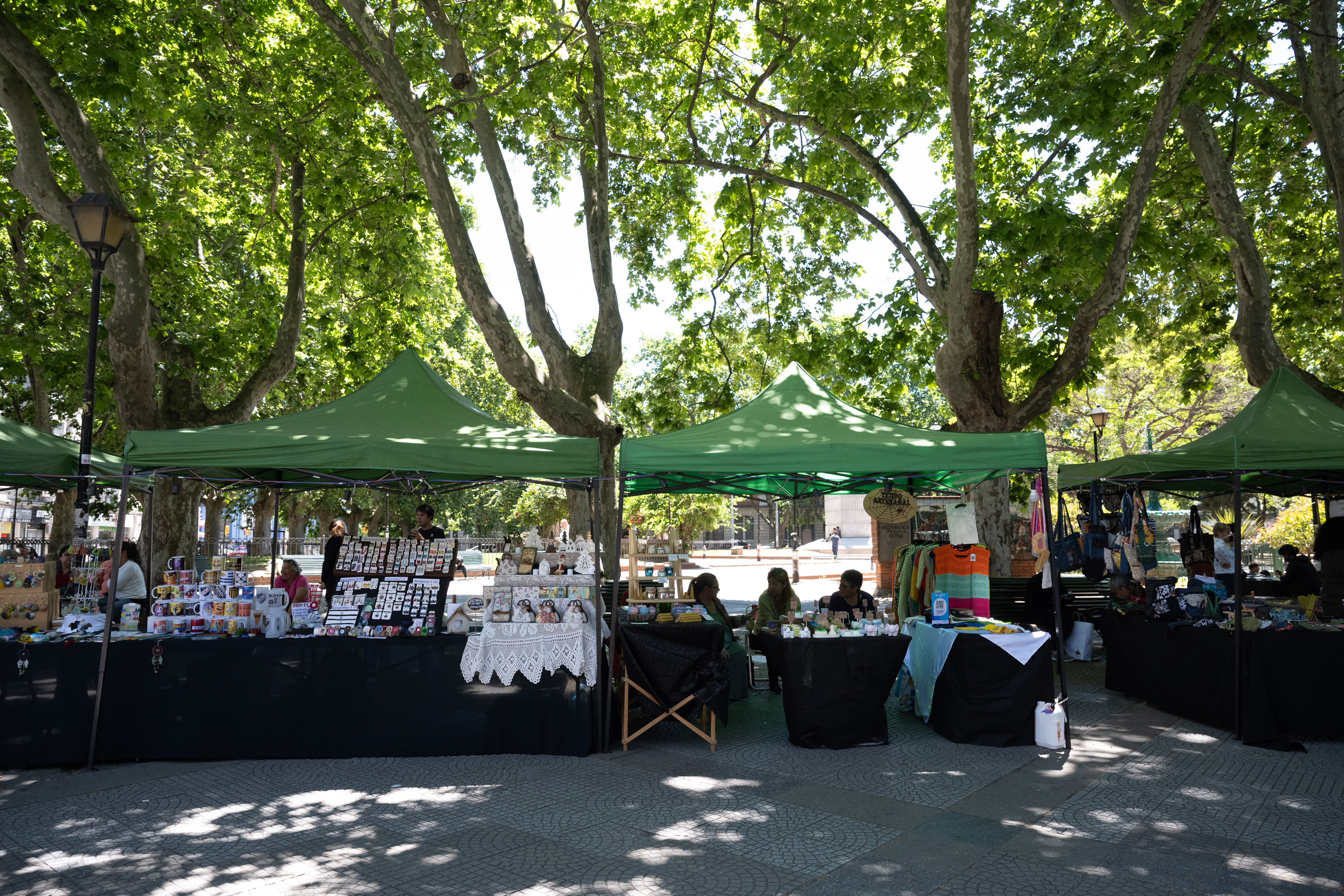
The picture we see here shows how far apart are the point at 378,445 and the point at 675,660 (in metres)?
2.90

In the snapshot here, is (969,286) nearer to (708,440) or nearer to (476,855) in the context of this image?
(708,440)

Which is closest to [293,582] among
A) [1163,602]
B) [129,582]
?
[129,582]

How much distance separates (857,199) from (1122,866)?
470 inches

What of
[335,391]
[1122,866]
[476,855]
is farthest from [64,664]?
[335,391]

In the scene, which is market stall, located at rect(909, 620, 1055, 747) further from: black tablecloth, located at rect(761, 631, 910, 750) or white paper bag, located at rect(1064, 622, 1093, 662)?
white paper bag, located at rect(1064, 622, 1093, 662)

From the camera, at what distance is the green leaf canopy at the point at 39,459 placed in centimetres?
793

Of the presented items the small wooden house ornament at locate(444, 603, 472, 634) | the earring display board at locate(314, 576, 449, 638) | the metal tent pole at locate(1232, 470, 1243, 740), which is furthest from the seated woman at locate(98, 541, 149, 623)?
the metal tent pole at locate(1232, 470, 1243, 740)

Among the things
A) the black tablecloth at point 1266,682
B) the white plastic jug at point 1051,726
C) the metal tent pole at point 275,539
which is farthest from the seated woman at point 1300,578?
the metal tent pole at point 275,539

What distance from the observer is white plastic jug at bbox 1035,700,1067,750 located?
6.83 m

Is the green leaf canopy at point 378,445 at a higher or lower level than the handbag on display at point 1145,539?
higher

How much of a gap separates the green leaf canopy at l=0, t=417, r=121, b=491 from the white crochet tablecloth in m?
4.34

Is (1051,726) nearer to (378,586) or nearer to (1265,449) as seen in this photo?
(1265,449)

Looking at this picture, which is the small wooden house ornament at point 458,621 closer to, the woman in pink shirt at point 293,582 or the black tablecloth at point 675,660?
the black tablecloth at point 675,660

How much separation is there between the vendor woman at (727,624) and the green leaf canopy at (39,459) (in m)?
5.90
